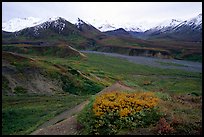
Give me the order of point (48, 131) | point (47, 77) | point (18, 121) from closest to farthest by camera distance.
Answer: point (48, 131) → point (18, 121) → point (47, 77)

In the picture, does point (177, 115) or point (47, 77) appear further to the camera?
point (47, 77)

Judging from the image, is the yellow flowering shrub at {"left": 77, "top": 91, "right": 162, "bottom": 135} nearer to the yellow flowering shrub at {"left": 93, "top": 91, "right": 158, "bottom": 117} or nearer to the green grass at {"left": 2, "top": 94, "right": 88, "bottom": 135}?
the yellow flowering shrub at {"left": 93, "top": 91, "right": 158, "bottom": 117}

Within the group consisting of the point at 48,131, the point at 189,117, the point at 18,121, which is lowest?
the point at 18,121

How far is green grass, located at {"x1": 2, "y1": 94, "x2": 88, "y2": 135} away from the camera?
95.9 ft

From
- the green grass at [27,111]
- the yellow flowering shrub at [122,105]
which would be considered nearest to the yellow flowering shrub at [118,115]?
the yellow flowering shrub at [122,105]

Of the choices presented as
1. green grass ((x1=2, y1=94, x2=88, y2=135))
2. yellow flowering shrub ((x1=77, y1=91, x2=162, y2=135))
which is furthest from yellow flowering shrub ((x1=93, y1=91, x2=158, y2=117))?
green grass ((x1=2, y1=94, x2=88, y2=135))

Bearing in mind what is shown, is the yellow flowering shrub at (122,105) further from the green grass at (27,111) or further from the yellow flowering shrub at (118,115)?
the green grass at (27,111)

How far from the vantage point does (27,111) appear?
3472 centimetres

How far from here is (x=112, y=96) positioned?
21.3 metres

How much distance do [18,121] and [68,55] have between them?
93.6 m

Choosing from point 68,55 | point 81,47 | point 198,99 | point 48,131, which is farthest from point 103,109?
point 81,47

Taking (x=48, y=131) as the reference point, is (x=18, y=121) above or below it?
below

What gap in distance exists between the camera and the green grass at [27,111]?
29225mm

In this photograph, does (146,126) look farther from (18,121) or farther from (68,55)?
(68,55)
